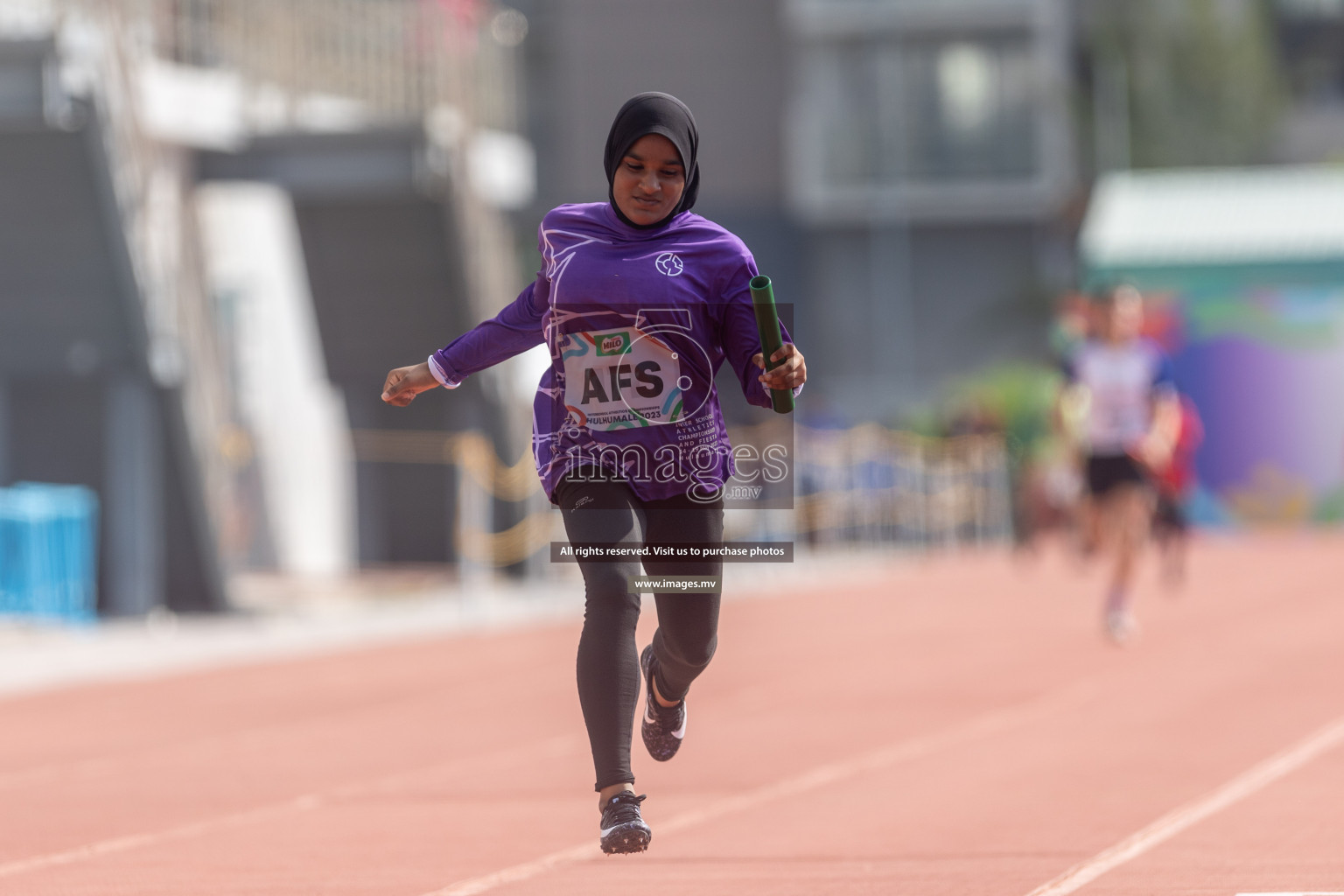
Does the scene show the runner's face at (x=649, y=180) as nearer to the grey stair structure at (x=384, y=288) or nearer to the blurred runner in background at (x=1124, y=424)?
the blurred runner in background at (x=1124, y=424)

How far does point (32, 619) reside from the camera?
16.1m

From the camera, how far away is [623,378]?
564cm

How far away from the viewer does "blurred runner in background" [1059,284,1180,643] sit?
1468 cm

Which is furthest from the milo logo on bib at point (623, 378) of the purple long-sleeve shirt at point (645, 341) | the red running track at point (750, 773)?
the red running track at point (750, 773)

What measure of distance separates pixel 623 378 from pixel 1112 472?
377 inches

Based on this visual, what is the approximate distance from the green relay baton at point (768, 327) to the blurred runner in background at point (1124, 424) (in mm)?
9429

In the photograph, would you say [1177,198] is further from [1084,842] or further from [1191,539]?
[1084,842]

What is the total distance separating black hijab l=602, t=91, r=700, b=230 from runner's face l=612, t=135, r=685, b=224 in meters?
0.02

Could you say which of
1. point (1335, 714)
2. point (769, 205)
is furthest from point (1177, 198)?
point (1335, 714)

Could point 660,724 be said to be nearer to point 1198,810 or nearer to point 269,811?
point 1198,810

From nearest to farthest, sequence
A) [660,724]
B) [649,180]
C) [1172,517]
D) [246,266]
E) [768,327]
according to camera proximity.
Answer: [768,327]
[649,180]
[660,724]
[1172,517]
[246,266]

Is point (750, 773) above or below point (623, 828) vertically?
below

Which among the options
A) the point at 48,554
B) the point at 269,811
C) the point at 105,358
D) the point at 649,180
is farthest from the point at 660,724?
the point at 105,358

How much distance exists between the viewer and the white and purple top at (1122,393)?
14758 mm
